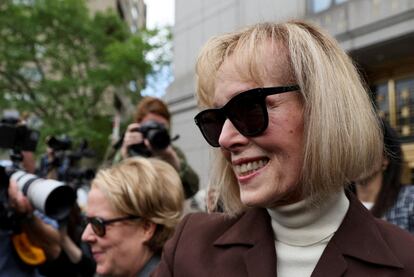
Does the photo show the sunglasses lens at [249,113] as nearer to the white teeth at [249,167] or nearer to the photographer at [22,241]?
the white teeth at [249,167]

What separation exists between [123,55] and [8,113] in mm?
13500

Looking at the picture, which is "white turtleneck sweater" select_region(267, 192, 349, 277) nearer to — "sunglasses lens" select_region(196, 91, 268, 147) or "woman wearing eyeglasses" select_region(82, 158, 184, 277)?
"sunglasses lens" select_region(196, 91, 268, 147)

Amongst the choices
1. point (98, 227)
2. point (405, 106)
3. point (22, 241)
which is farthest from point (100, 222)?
point (405, 106)

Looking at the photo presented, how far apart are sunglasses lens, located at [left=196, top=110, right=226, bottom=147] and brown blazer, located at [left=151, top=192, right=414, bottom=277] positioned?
0.90 feet

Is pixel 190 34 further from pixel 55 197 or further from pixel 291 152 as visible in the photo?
pixel 291 152

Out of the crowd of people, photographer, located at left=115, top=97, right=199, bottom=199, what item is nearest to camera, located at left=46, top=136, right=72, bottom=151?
photographer, located at left=115, top=97, right=199, bottom=199

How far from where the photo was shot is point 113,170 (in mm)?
2639

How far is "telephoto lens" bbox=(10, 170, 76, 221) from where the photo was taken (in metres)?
2.45

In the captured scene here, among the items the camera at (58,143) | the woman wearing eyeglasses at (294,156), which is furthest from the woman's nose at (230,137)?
the camera at (58,143)

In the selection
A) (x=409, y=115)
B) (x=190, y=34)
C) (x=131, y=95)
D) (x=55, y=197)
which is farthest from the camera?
(x=131, y=95)

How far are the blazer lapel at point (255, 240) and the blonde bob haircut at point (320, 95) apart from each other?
179mm

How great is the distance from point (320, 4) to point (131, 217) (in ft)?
21.3

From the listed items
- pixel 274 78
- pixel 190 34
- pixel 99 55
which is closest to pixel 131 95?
pixel 99 55

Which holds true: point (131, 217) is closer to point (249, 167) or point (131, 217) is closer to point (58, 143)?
point (249, 167)
